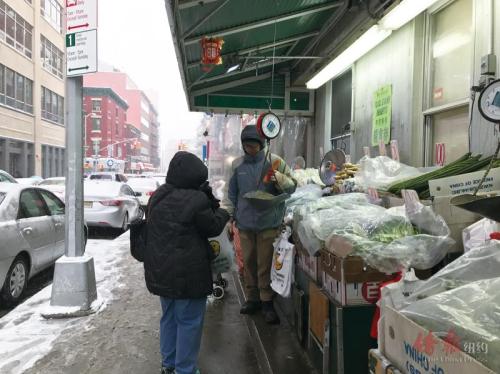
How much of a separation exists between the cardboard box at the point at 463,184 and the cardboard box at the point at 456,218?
0.55 ft

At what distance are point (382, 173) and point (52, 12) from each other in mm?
41087

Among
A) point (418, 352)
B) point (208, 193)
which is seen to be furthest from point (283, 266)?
point (418, 352)

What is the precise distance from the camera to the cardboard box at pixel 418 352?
1471 millimetres

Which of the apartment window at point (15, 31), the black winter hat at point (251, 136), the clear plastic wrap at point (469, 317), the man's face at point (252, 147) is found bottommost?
the clear plastic wrap at point (469, 317)

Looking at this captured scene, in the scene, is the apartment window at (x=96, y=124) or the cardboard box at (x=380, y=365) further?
the apartment window at (x=96, y=124)

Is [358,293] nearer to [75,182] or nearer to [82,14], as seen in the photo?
[75,182]

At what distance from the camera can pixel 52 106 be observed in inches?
1489

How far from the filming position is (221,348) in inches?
158

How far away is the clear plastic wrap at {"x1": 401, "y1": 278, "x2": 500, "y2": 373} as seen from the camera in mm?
1524

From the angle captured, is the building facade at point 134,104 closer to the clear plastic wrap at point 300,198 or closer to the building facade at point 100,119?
the building facade at point 100,119

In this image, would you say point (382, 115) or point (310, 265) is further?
point (382, 115)

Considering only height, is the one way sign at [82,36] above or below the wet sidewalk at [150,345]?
above

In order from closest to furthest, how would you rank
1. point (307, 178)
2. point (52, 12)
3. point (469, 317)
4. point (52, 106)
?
point (469, 317) < point (307, 178) < point (52, 106) < point (52, 12)

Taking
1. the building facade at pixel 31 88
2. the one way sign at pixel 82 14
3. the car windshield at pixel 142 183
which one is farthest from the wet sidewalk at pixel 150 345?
the building facade at pixel 31 88
